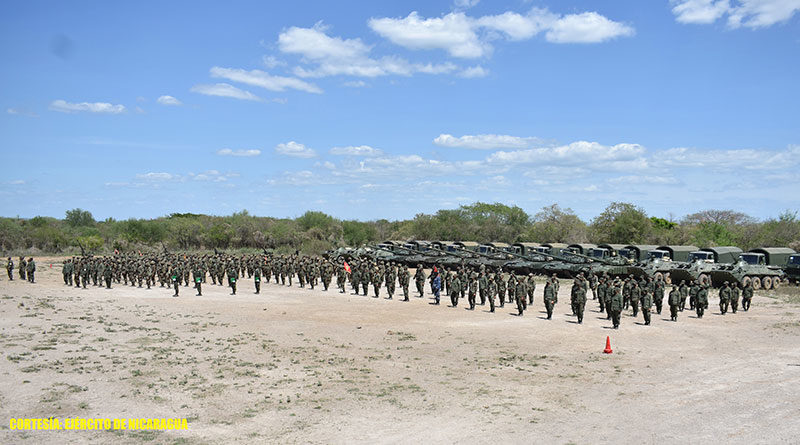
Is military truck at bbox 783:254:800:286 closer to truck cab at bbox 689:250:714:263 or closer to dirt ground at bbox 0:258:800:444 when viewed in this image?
truck cab at bbox 689:250:714:263

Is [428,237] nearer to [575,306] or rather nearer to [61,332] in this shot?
[575,306]

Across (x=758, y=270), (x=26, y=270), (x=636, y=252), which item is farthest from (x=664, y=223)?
(x=26, y=270)

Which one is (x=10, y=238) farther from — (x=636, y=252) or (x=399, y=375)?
(x=399, y=375)

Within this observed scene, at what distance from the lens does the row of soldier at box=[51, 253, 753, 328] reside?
855 inches

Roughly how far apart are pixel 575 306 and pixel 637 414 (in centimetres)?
1098

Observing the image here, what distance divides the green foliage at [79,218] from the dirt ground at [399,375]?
229 feet

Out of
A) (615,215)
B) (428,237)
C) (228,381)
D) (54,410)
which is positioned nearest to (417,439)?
(228,381)

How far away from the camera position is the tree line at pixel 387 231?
59.5 m

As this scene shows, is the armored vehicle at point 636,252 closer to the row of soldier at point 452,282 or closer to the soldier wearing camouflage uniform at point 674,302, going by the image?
the row of soldier at point 452,282

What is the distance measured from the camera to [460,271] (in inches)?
1024

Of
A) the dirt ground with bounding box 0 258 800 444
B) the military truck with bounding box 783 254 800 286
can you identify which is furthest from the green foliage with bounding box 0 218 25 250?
the military truck with bounding box 783 254 800 286

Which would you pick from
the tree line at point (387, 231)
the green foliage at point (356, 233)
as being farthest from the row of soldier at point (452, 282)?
the green foliage at point (356, 233)

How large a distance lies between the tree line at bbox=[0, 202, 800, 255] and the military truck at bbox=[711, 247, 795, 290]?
688 inches

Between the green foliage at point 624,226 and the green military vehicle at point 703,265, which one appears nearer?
the green military vehicle at point 703,265
